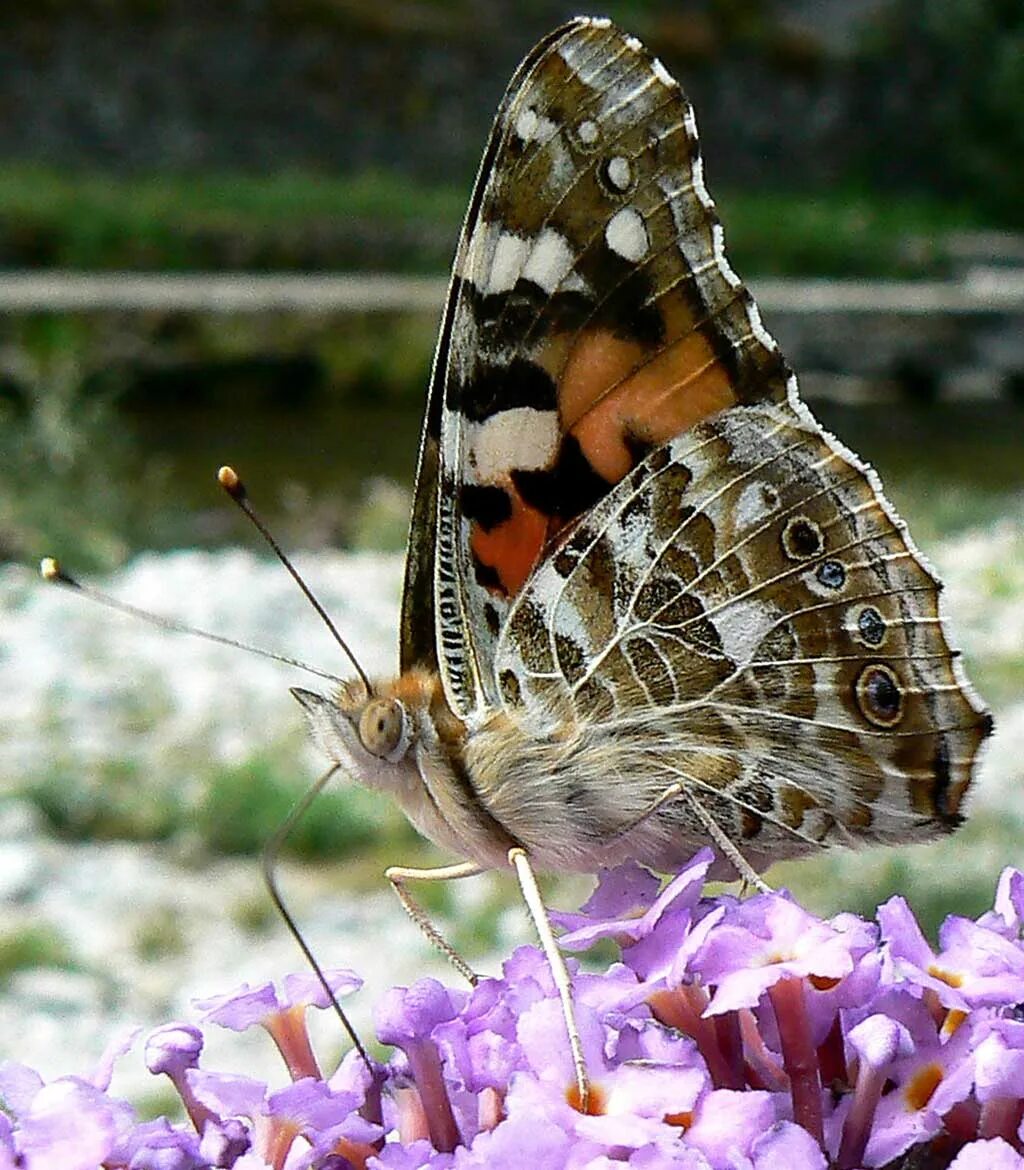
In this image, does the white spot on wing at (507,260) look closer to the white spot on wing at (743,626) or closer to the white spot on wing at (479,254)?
the white spot on wing at (479,254)

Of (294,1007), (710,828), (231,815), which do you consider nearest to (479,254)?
(710,828)

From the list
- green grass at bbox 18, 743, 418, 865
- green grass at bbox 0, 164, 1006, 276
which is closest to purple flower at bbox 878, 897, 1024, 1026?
green grass at bbox 18, 743, 418, 865

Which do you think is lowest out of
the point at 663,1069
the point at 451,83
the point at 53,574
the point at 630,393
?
the point at 663,1069

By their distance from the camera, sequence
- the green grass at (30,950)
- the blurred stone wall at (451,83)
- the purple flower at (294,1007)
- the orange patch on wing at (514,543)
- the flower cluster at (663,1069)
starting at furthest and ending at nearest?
the blurred stone wall at (451,83) < the green grass at (30,950) < the orange patch on wing at (514,543) < the purple flower at (294,1007) < the flower cluster at (663,1069)

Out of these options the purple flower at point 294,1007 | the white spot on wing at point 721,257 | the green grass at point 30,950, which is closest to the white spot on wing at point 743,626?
the white spot on wing at point 721,257

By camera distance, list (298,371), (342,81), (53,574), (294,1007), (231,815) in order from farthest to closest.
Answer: (342,81)
(298,371)
(231,815)
(53,574)
(294,1007)

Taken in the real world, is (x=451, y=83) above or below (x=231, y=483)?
above

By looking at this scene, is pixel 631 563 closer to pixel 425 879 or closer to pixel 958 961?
pixel 425 879
